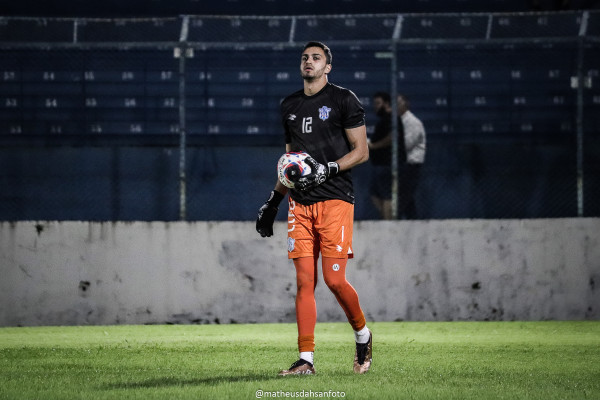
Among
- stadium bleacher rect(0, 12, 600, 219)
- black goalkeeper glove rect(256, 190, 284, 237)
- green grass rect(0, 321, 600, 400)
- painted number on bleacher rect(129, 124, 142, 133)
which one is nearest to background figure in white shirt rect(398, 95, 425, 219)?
green grass rect(0, 321, 600, 400)

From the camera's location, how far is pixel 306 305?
6.00m

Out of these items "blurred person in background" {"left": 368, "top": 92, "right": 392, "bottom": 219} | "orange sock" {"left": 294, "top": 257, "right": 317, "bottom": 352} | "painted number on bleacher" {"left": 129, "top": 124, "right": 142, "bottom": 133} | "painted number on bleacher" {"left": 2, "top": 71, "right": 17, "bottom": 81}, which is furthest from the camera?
"painted number on bleacher" {"left": 129, "top": 124, "right": 142, "bottom": 133}

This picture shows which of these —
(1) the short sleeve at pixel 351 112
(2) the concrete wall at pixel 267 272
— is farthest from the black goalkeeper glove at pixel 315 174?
(2) the concrete wall at pixel 267 272

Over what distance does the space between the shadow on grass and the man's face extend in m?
1.80

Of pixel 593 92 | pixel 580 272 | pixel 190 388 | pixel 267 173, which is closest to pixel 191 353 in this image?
pixel 190 388

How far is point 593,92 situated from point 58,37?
7.86 m

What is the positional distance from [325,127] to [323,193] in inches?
15.7

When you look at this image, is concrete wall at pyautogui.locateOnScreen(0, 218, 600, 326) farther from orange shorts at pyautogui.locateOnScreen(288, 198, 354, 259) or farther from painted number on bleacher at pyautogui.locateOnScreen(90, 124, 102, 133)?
painted number on bleacher at pyautogui.locateOnScreen(90, 124, 102, 133)

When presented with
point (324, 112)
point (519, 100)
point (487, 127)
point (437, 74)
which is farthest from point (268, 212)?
point (519, 100)

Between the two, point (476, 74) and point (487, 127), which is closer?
point (476, 74)

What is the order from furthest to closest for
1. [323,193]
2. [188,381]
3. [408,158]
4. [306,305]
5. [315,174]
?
[408,158] → [323,193] → [306,305] → [315,174] → [188,381]

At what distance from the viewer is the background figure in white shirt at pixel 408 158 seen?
1088 cm

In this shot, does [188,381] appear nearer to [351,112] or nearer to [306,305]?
[306,305]

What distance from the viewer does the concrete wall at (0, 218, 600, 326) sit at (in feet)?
33.2
